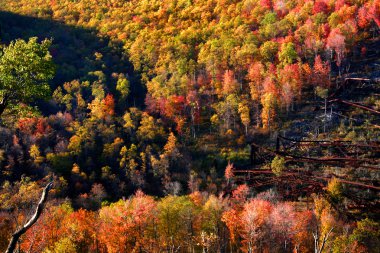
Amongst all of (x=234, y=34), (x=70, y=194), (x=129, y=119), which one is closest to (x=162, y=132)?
(x=129, y=119)

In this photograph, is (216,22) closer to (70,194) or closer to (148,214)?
(70,194)

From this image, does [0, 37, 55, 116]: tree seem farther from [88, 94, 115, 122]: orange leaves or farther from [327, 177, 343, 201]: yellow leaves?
[88, 94, 115, 122]: orange leaves

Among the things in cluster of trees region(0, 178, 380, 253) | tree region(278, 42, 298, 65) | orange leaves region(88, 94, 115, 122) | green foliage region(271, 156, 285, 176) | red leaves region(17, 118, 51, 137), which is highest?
tree region(278, 42, 298, 65)

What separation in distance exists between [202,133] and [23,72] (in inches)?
3585

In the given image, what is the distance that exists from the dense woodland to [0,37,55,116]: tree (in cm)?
5

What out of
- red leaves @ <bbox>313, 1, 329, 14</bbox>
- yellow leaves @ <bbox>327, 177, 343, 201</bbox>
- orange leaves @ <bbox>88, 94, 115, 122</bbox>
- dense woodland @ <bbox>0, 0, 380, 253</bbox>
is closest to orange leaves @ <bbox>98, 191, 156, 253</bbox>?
dense woodland @ <bbox>0, 0, 380, 253</bbox>

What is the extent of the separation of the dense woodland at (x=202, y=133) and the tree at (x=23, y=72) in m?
0.05

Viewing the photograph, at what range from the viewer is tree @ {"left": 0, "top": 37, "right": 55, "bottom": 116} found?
42.9 feet

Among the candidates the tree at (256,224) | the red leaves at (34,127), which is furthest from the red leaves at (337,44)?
the red leaves at (34,127)

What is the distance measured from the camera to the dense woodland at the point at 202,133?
52.8 metres

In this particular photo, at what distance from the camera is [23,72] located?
13297mm

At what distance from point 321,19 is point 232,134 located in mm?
63866

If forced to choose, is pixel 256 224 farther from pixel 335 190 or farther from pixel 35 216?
pixel 35 216

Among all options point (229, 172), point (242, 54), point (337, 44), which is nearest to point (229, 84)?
point (242, 54)
